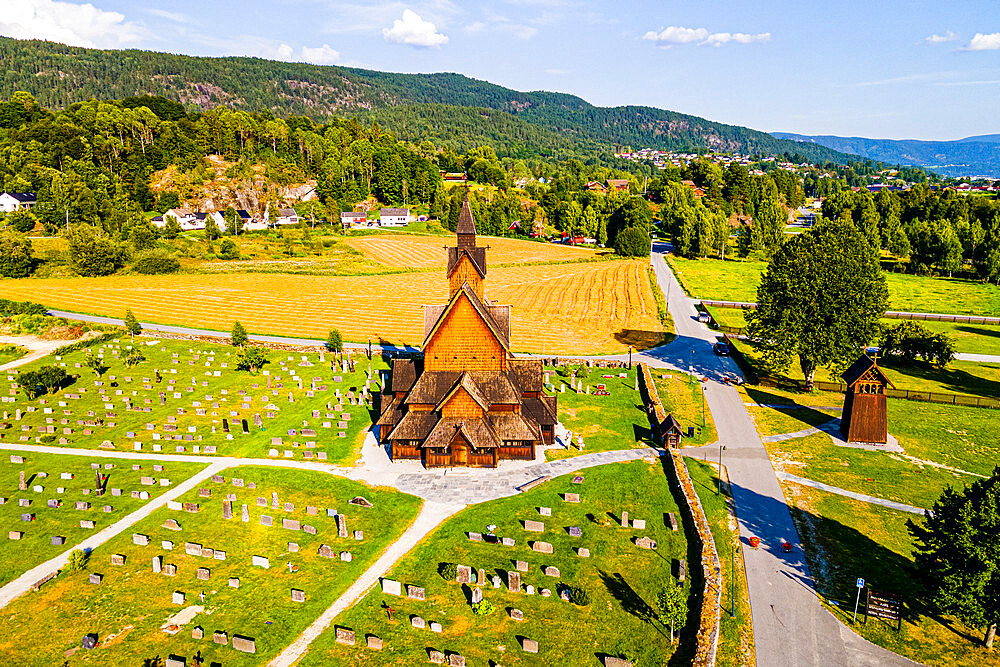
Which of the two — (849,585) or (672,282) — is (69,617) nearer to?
(849,585)

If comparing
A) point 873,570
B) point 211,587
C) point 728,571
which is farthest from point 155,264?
point 873,570

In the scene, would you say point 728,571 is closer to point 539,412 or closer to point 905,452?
point 539,412

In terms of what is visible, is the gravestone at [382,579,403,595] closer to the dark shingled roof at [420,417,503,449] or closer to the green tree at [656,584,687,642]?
the green tree at [656,584,687,642]

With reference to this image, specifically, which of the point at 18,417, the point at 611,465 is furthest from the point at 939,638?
the point at 18,417

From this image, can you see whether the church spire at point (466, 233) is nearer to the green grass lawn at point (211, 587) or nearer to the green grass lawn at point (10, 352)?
the green grass lawn at point (211, 587)

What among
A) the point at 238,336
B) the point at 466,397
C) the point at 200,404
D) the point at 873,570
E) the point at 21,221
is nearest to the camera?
the point at 873,570

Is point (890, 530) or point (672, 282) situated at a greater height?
point (672, 282)
